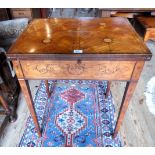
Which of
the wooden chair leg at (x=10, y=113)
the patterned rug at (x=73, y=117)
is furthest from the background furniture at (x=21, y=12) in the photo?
the wooden chair leg at (x=10, y=113)

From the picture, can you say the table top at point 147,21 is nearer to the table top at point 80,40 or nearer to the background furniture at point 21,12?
the table top at point 80,40

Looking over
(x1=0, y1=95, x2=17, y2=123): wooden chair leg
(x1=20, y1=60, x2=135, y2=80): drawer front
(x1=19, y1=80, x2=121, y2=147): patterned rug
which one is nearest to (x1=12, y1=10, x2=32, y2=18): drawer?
(x1=19, y1=80, x2=121, y2=147): patterned rug

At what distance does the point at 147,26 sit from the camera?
1736 mm

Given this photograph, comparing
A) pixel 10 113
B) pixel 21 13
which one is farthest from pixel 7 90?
pixel 21 13

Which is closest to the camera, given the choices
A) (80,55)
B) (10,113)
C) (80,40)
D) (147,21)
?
(80,55)

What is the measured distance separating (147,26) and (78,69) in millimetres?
1257

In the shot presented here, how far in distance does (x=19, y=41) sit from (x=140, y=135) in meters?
1.17

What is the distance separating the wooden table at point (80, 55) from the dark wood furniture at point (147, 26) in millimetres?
833

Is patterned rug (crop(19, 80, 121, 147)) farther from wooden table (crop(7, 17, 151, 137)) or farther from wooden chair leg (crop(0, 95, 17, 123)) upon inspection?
wooden table (crop(7, 17, 151, 137))

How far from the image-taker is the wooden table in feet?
2.62

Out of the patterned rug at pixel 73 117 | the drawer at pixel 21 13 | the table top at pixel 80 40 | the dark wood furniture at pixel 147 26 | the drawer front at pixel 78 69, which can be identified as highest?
the table top at pixel 80 40

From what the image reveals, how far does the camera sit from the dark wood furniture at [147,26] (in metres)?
1.72

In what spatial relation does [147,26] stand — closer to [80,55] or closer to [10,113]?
[80,55]
